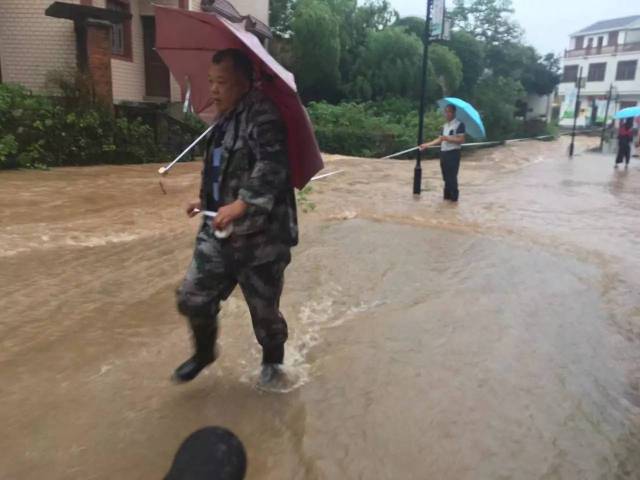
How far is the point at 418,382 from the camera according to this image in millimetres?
3492

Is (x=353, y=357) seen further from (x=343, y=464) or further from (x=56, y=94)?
(x=56, y=94)

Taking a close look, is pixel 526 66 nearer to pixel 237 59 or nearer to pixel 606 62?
pixel 606 62

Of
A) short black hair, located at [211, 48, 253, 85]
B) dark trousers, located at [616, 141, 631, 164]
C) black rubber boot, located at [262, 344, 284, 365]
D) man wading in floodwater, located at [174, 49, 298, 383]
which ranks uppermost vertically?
short black hair, located at [211, 48, 253, 85]

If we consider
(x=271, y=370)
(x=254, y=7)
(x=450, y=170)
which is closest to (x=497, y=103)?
(x=254, y=7)

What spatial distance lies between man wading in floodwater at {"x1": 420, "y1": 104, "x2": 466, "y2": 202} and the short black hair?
6952 mm

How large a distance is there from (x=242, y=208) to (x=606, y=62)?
68.0m

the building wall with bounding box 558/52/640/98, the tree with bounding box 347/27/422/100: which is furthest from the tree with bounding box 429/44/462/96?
the building wall with bounding box 558/52/640/98

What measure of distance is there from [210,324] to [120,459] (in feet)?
2.51

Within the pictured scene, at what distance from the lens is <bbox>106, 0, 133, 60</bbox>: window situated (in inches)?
624

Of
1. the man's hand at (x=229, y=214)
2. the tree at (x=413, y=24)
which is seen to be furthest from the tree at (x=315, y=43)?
the man's hand at (x=229, y=214)

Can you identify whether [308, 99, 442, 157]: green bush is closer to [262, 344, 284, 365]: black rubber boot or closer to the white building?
[262, 344, 284, 365]: black rubber boot

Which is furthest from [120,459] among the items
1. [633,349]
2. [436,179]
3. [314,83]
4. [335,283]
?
[314,83]

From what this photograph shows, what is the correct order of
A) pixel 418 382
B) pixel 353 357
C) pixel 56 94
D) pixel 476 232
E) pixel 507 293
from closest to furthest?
1. pixel 418 382
2. pixel 353 357
3. pixel 507 293
4. pixel 476 232
5. pixel 56 94

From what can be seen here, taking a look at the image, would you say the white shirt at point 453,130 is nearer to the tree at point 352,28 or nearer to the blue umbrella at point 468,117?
the blue umbrella at point 468,117
